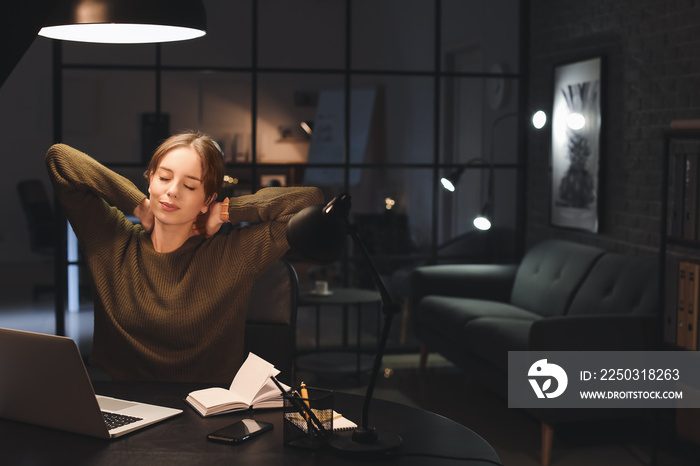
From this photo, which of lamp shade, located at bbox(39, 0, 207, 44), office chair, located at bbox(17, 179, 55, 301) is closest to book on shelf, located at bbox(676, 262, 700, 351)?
lamp shade, located at bbox(39, 0, 207, 44)

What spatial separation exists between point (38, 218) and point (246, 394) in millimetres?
5508

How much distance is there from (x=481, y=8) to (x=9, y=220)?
18.2ft

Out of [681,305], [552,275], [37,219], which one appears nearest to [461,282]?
[552,275]

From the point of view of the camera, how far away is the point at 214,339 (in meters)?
2.11

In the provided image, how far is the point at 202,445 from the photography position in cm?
157

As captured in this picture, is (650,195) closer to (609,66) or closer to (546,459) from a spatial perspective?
(609,66)

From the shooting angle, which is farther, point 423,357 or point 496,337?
point 423,357

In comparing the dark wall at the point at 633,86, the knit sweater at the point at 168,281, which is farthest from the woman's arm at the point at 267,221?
the dark wall at the point at 633,86

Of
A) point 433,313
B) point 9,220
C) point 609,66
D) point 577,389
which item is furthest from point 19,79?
point 577,389

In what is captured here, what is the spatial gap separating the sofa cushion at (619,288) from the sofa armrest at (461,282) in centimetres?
78

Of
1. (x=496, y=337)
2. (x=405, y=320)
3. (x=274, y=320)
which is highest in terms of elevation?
(x=274, y=320)

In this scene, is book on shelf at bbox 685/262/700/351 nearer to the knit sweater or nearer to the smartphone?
the knit sweater

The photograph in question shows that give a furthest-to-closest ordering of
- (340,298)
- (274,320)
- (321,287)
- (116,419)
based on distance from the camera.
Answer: (321,287) → (340,298) → (274,320) → (116,419)

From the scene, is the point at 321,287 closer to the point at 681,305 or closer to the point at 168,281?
the point at 681,305
